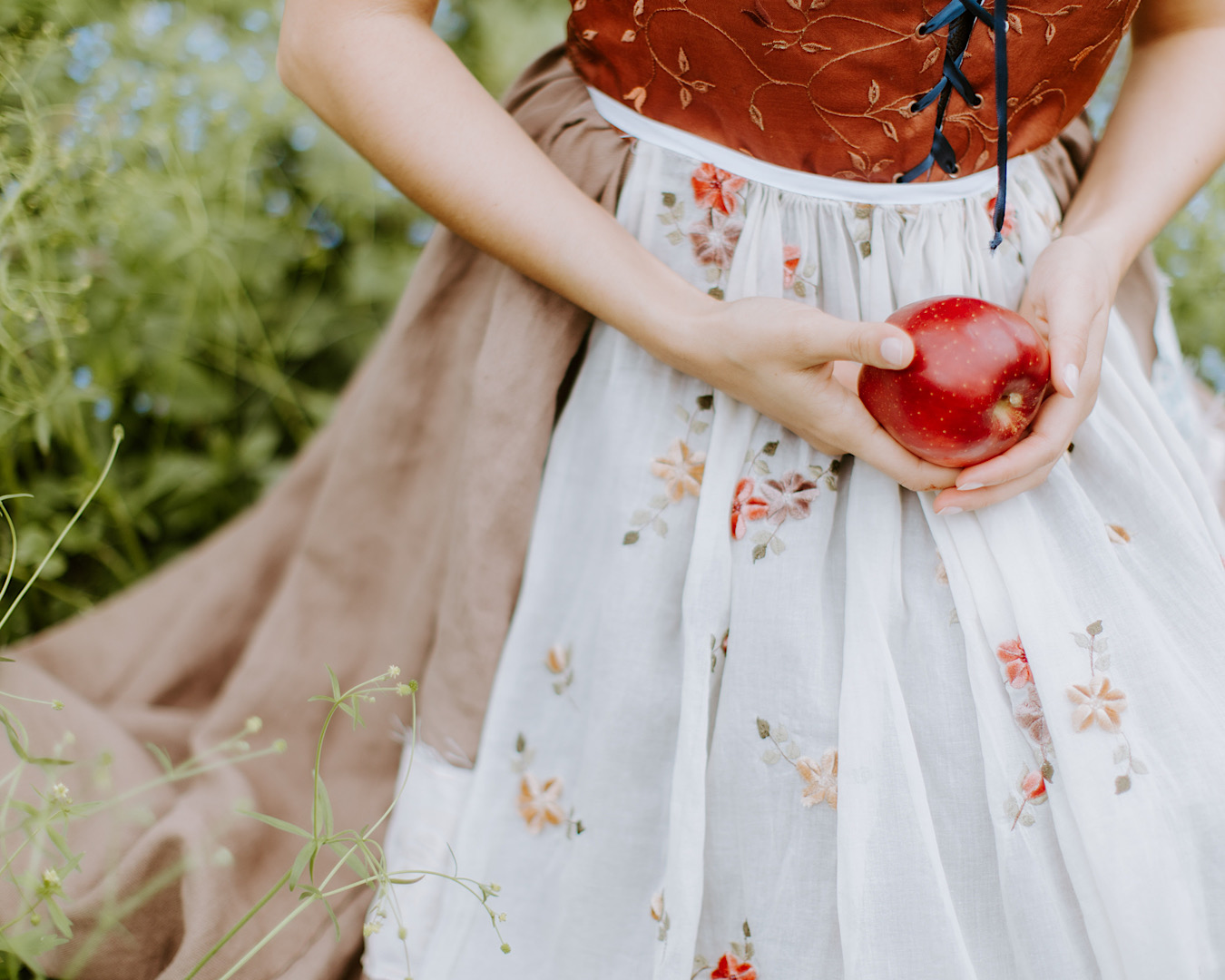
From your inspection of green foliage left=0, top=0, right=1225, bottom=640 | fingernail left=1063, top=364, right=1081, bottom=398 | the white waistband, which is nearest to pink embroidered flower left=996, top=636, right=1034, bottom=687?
fingernail left=1063, top=364, right=1081, bottom=398

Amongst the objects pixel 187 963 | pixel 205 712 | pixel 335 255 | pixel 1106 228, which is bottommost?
pixel 187 963

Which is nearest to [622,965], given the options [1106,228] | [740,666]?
[740,666]

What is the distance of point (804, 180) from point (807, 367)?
236 millimetres

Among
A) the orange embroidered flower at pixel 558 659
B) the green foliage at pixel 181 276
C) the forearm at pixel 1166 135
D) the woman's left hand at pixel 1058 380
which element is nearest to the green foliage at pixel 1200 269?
the green foliage at pixel 181 276

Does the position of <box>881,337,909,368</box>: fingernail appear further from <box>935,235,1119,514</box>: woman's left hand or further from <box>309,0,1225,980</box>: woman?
<box>935,235,1119,514</box>: woman's left hand

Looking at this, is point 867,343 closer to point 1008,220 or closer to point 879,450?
point 879,450

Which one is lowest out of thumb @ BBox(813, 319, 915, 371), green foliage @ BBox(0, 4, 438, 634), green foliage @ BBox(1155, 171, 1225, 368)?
thumb @ BBox(813, 319, 915, 371)

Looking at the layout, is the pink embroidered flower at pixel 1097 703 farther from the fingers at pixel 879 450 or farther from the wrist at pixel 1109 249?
the wrist at pixel 1109 249

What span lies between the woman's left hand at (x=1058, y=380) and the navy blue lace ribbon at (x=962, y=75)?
8 centimetres

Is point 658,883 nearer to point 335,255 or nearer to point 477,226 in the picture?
point 477,226

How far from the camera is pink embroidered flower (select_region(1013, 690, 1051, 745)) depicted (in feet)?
2.19

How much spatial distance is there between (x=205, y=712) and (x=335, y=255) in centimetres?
116

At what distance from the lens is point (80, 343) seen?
152cm

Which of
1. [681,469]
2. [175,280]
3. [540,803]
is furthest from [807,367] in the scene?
[175,280]
